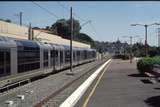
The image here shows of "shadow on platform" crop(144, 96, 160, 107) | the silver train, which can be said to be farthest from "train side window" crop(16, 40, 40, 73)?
"shadow on platform" crop(144, 96, 160, 107)

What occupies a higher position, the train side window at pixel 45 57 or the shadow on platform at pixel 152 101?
the train side window at pixel 45 57

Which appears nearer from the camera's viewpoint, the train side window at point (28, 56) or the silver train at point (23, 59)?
the silver train at point (23, 59)

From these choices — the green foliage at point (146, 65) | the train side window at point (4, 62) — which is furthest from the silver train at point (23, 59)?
the green foliage at point (146, 65)

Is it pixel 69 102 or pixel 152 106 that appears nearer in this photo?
pixel 152 106

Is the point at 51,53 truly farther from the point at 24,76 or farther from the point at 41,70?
the point at 24,76

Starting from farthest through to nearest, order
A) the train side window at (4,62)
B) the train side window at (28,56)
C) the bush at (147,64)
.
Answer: the bush at (147,64) < the train side window at (28,56) < the train side window at (4,62)

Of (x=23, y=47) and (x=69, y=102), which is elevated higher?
(x=23, y=47)

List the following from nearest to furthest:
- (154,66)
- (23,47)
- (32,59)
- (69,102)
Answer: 1. (69,102)
2. (23,47)
3. (32,59)
4. (154,66)

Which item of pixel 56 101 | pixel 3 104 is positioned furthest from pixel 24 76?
pixel 3 104

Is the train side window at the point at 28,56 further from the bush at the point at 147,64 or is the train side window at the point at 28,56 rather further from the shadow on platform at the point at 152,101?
the bush at the point at 147,64

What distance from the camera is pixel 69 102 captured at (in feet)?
61.5

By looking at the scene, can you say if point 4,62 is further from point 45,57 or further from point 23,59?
point 45,57

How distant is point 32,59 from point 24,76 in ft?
10.9

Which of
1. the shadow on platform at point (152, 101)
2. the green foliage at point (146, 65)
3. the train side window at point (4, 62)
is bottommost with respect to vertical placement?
the shadow on platform at point (152, 101)
